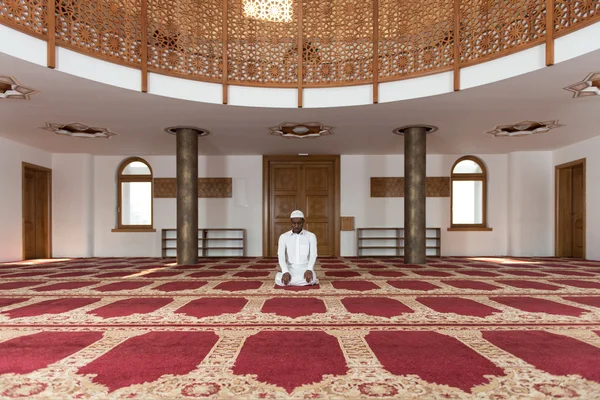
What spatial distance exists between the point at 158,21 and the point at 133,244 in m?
5.49

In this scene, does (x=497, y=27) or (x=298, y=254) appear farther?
(x=497, y=27)

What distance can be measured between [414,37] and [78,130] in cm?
604

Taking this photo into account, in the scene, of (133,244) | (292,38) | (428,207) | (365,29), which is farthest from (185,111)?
(428,207)

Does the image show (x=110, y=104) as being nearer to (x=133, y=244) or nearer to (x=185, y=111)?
(x=185, y=111)

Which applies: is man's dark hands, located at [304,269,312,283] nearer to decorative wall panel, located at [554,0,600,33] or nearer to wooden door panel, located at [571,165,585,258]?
decorative wall panel, located at [554,0,600,33]

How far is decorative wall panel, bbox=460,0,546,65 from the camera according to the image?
13.0ft

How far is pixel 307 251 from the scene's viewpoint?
376 cm

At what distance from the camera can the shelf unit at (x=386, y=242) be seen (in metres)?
8.27

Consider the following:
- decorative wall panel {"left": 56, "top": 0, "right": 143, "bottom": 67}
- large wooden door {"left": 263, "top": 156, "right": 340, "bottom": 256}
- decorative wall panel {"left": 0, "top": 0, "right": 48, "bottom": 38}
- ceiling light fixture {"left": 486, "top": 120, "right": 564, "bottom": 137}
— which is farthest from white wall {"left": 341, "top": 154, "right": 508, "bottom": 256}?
decorative wall panel {"left": 0, "top": 0, "right": 48, "bottom": 38}

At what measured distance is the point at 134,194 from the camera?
8.66 meters

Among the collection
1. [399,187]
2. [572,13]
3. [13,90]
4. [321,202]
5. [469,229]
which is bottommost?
[469,229]

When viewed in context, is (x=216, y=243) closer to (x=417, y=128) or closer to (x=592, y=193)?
(x=417, y=128)

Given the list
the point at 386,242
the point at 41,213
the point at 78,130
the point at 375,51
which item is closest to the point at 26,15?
the point at 78,130

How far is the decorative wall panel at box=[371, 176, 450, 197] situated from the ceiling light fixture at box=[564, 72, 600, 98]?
387 centimetres
